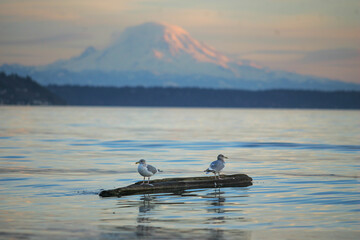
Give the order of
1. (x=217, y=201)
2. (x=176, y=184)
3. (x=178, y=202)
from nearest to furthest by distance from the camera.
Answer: (x=178, y=202)
(x=217, y=201)
(x=176, y=184)

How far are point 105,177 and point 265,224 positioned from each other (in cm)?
1429

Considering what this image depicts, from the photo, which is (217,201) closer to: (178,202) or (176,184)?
(178,202)

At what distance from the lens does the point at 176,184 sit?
2628 centimetres

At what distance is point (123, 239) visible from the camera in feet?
57.3

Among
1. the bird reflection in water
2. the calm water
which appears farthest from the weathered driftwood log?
the bird reflection in water

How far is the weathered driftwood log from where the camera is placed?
24.9 m

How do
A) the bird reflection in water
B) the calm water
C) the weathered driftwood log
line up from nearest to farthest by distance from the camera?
the calm water → the bird reflection in water → the weathered driftwood log

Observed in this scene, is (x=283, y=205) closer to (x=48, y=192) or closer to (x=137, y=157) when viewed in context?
(x=48, y=192)

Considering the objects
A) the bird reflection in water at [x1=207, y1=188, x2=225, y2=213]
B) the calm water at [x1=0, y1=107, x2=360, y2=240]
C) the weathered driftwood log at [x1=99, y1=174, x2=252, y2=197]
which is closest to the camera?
the calm water at [x1=0, y1=107, x2=360, y2=240]

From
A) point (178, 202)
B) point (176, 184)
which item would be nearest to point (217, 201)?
point (178, 202)

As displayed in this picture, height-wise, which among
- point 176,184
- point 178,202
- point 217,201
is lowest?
point 178,202

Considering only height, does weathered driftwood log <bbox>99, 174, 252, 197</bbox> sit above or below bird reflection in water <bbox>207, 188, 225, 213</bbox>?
above

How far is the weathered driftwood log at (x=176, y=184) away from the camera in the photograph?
24859mm

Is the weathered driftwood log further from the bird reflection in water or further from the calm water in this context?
the bird reflection in water
